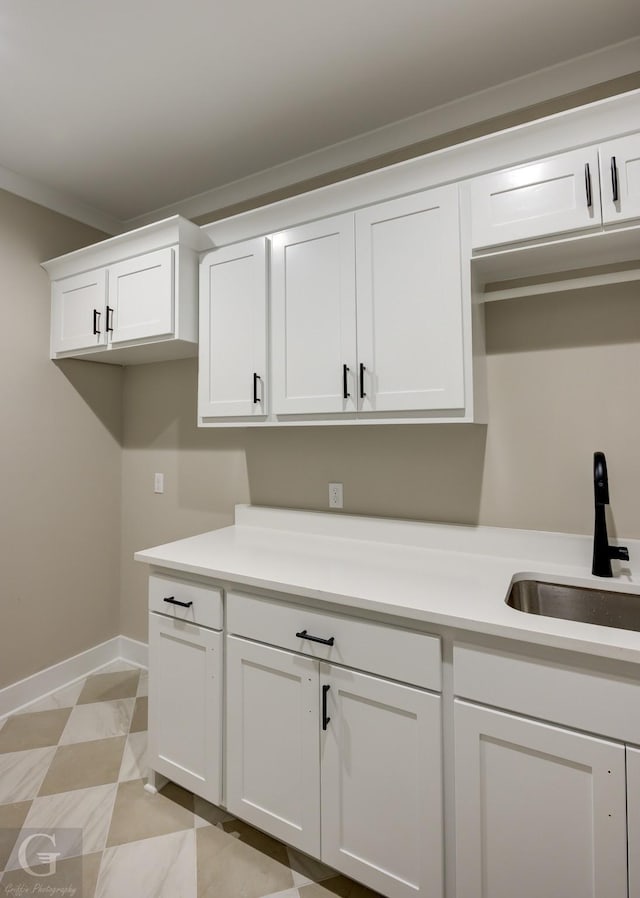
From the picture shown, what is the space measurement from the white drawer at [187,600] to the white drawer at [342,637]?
0.19ft

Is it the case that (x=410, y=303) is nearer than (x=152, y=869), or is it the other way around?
(x=152, y=869)

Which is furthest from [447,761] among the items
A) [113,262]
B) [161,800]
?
[113,262]

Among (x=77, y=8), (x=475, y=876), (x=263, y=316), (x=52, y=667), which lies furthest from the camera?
(x=52, y=667)

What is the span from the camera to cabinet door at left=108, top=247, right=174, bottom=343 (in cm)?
201

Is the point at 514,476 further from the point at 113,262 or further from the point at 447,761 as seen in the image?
the point at 113,262

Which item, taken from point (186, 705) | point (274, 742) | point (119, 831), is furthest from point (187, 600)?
point (119, 831)

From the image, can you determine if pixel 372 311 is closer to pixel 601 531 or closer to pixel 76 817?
pixel 601 531

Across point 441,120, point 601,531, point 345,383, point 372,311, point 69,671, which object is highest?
point 441,120

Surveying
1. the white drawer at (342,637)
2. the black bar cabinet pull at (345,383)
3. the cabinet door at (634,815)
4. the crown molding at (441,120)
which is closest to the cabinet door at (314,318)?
the black bar cabinet pull at (345,383)

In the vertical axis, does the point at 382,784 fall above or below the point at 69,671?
above

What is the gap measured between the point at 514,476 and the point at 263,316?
1170 millimetres

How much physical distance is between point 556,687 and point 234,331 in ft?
5.43

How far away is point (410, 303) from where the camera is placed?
1.55 metres

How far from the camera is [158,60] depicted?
5.26 ft
